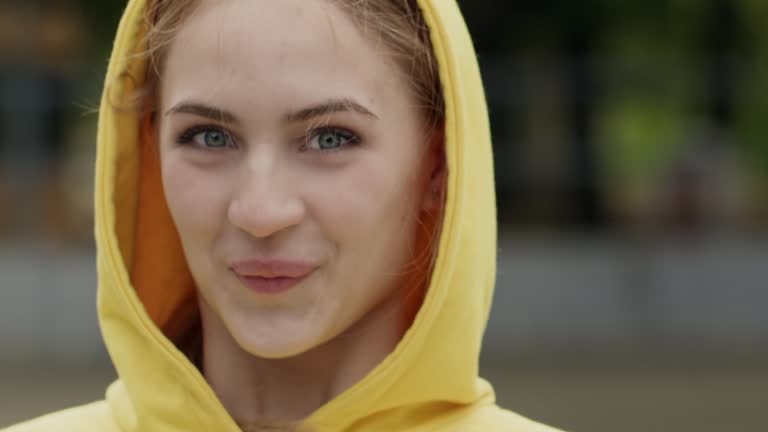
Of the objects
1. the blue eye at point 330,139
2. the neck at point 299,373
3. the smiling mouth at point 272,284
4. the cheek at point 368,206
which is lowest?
the neck at point 299,373

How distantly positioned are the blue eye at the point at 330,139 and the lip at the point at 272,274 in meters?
0.17

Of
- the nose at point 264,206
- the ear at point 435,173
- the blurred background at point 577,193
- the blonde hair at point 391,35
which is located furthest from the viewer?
the blurred background at point 577,193

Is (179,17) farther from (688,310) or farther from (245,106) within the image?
(688,310)

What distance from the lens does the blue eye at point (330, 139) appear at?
2363mm

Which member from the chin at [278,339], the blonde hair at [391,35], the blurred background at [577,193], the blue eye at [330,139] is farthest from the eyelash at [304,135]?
the blurred background at [577,193]

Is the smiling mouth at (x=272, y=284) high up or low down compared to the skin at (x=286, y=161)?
down

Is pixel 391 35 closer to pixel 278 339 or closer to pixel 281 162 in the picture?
pixel 281 162

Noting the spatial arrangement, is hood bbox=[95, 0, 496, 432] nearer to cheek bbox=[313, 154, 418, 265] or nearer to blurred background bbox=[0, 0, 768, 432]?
cheek bbox=[313, 154, 418, 265]

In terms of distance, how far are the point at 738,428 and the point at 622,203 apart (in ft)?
13.6

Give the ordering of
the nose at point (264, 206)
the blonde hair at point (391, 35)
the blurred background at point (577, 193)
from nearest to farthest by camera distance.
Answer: the nose at point (264, 206)
the blonde hair at point (391, 35)
the blurred background at point (577, 193)

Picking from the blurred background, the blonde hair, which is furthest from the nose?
the blurred background

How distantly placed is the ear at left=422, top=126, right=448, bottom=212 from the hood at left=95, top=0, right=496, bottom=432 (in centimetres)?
5

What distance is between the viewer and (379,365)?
248 centimetres

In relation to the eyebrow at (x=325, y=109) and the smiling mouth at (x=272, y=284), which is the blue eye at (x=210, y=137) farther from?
the smiling mouth at (x=272, y=284)
